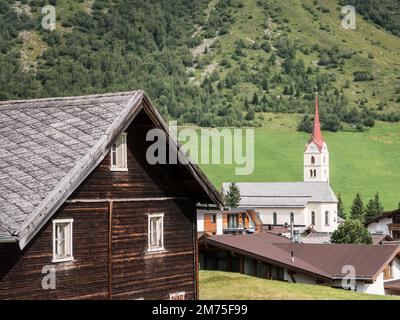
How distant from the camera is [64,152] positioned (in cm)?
1850

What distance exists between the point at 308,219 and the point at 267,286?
122 m

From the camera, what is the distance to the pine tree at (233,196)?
147062 mm

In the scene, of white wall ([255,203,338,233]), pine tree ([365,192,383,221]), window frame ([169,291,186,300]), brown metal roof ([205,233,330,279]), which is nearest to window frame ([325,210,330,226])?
white wall ([255,203,338,233])

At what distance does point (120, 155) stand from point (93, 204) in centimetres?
163

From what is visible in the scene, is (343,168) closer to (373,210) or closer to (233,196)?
(373,210)

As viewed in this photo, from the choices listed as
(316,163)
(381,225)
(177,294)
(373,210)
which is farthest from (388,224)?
(316,163)

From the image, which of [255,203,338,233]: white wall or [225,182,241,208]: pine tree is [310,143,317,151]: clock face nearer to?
[255,203,338,233]: white wall

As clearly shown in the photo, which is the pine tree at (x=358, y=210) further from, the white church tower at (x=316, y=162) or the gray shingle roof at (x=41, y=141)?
the gray shingle roof at (x=41, y=141)

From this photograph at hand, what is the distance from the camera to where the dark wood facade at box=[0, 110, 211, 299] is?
18.0 metres

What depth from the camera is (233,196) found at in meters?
149

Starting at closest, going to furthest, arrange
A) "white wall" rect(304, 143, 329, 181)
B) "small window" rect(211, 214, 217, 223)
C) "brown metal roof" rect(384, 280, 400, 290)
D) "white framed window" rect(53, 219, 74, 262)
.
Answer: "white framed window" rect(53, 219, 74, 262) → "brown metal roof" rect(384, 280, 400, 290) → "small window" rect(211, 214, 217, 223) → "white wall" rect(304, 143, 329, 181)

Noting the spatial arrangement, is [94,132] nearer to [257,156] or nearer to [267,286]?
[267,286]

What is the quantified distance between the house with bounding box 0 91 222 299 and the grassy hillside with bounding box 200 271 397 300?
10.7m
